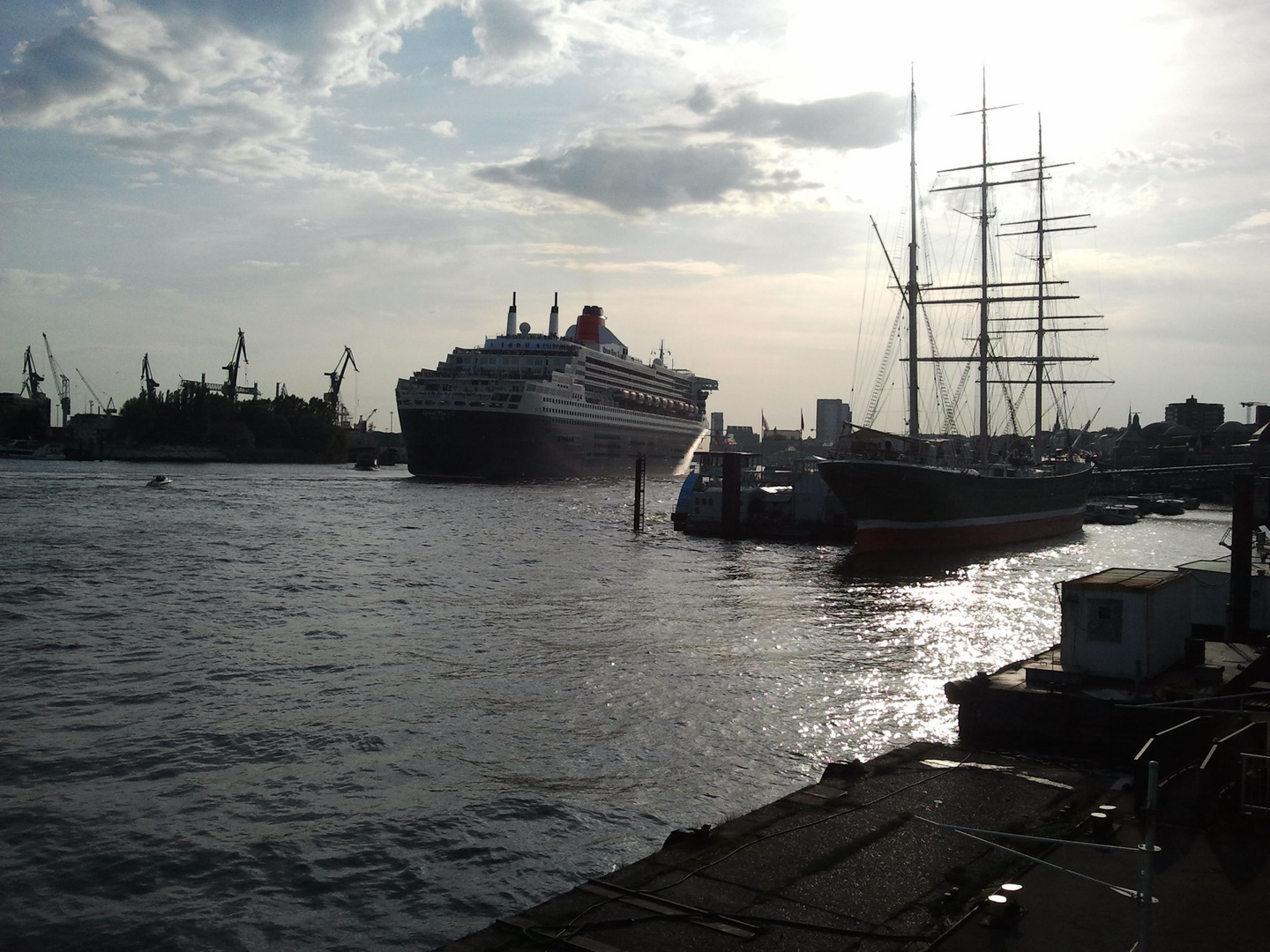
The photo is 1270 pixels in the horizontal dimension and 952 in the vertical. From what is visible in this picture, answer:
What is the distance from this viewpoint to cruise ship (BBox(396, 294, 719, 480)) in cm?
9025

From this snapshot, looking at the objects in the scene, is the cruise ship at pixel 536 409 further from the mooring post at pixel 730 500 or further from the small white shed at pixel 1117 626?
the small white shed at pixel 1117 626

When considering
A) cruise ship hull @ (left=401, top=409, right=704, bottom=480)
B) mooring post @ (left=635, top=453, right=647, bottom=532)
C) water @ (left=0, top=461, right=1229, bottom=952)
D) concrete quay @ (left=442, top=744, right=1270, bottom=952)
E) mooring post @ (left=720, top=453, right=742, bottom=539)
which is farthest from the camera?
cruise ship hull @ (left=401, top=409, right=704, bottom=480)

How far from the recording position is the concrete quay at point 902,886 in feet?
23.2

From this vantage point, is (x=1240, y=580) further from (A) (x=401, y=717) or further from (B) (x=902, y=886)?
(A) (x=401, y=717)

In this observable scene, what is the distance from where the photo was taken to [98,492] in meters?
68.9

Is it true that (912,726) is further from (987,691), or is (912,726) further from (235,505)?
(235,505)

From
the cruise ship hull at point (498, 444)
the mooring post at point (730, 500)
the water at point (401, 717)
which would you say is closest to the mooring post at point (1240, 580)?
the water at point (401, 717)

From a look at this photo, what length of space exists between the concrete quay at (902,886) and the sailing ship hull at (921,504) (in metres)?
32.9

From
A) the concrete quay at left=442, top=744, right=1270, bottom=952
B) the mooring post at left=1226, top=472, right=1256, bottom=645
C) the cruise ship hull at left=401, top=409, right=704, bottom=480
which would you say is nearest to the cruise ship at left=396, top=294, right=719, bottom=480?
the cruise ship hull at left=401, top=409, right=704, bottom=480

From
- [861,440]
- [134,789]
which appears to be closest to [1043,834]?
[134,789]

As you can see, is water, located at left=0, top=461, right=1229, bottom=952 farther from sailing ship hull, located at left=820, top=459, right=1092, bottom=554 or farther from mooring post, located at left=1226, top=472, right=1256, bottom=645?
sailing ship hull, located at left=820, top=459, right=1092, bottom=554

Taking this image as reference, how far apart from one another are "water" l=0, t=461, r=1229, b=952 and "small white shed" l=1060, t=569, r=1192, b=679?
2424mm

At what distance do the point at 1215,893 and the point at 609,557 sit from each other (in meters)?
32.4

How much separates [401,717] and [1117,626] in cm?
1085
